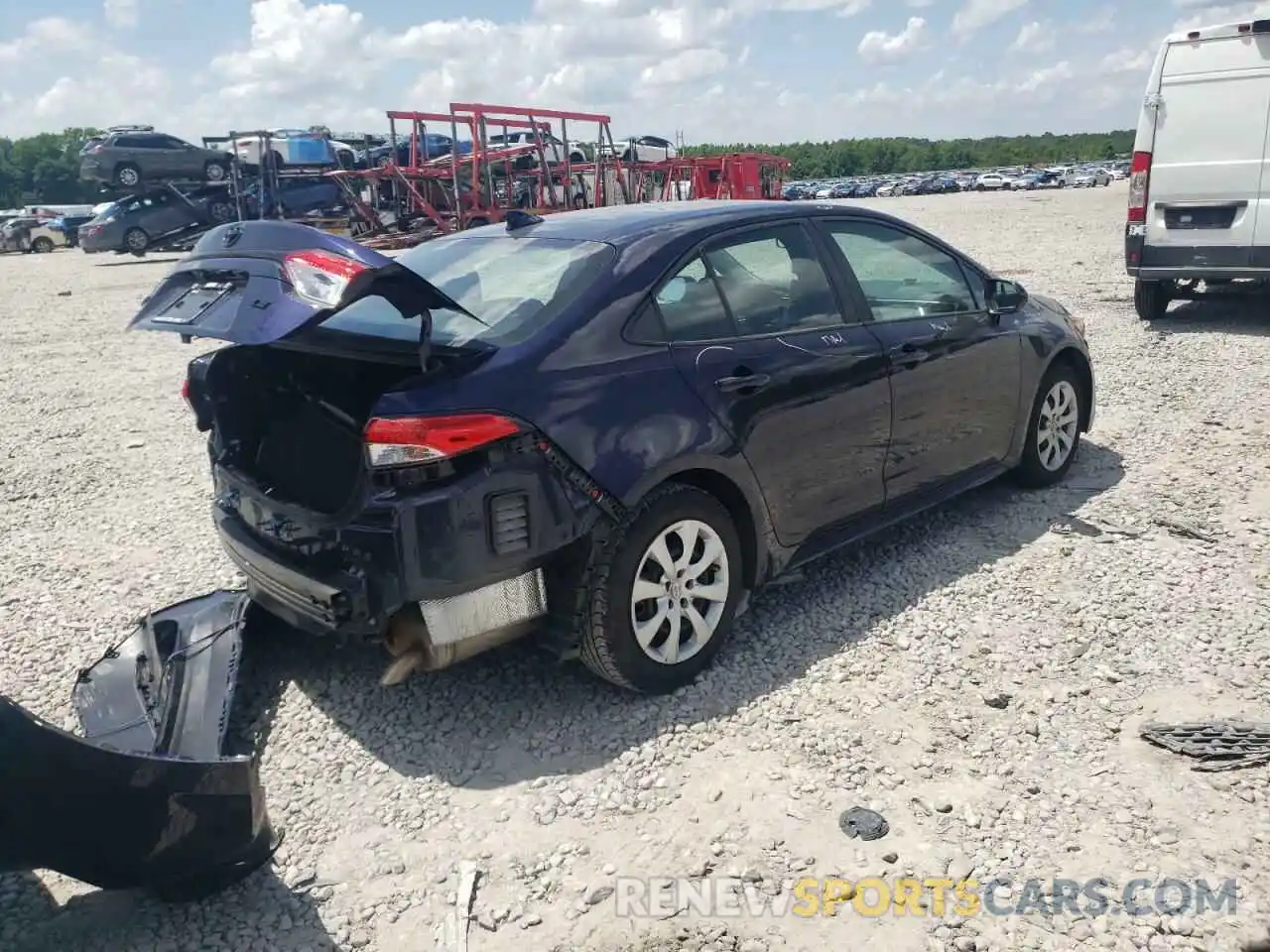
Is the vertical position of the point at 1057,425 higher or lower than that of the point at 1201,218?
lower

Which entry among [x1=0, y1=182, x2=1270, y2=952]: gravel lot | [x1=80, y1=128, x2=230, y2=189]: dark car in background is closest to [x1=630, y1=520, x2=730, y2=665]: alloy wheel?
[x1=0, y1=182, x2=1270, y2=952]: gravel lot

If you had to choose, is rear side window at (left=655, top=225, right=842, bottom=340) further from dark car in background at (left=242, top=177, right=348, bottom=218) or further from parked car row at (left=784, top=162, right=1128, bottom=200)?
parked car row at (left=784, top=162, right=1128, bottom=200)

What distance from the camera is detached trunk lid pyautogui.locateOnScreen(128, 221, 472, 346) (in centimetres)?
280

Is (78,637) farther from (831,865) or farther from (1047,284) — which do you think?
(1047,284)

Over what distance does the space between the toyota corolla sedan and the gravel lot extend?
36 cm

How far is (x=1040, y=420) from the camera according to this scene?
212 inches

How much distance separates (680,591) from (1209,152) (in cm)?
832

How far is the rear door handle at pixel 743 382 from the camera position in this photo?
3615 mm

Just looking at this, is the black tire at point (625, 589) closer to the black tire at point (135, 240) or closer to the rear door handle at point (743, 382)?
the rear door handle at point (743, 382)

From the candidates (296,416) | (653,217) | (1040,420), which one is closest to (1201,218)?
(1040,420)

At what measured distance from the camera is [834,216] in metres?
4.39

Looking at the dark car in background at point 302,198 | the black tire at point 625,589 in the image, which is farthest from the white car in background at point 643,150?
the black tire at point 625,589

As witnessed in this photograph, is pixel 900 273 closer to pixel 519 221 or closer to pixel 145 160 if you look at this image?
pixel 519 221

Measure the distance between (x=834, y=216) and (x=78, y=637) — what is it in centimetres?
372
